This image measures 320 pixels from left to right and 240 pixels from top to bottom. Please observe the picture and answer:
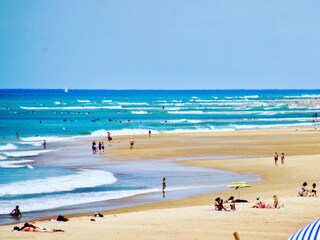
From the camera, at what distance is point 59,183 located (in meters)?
34.7

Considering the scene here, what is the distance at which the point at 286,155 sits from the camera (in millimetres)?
47875

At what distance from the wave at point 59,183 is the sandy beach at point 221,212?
6.31m

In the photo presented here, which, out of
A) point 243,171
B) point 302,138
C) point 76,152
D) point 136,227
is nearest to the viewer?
point 136,227

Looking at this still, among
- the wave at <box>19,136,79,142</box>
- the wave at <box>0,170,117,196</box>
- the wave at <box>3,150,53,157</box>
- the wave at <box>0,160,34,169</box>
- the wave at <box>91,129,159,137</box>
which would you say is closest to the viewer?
the wave at <box>0,170,117,196</box>

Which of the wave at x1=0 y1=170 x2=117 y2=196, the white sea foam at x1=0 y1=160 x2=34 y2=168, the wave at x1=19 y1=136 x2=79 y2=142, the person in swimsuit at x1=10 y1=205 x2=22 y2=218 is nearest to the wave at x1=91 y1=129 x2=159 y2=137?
the wave at x1=19 y1=136 x2=79 y2=142

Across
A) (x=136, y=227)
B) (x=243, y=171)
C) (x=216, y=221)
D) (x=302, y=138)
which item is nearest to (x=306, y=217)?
(x=216, y=221)

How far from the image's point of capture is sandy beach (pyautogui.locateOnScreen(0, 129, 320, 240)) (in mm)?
20562

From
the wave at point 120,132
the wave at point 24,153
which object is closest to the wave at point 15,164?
the wave at point 24,153

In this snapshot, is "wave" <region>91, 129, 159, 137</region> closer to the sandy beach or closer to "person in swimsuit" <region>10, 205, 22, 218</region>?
the sandy beach

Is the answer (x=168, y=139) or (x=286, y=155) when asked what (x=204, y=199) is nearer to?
(x=286, y=155)

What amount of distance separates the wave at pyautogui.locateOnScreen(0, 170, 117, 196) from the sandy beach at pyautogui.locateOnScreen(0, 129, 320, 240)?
6306 mm

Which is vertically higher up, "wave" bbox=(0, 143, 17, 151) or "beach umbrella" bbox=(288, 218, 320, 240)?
"wave" bbox=(0, 143, 17, 151)

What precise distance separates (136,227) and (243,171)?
734 inches

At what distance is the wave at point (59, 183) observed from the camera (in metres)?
32.4
